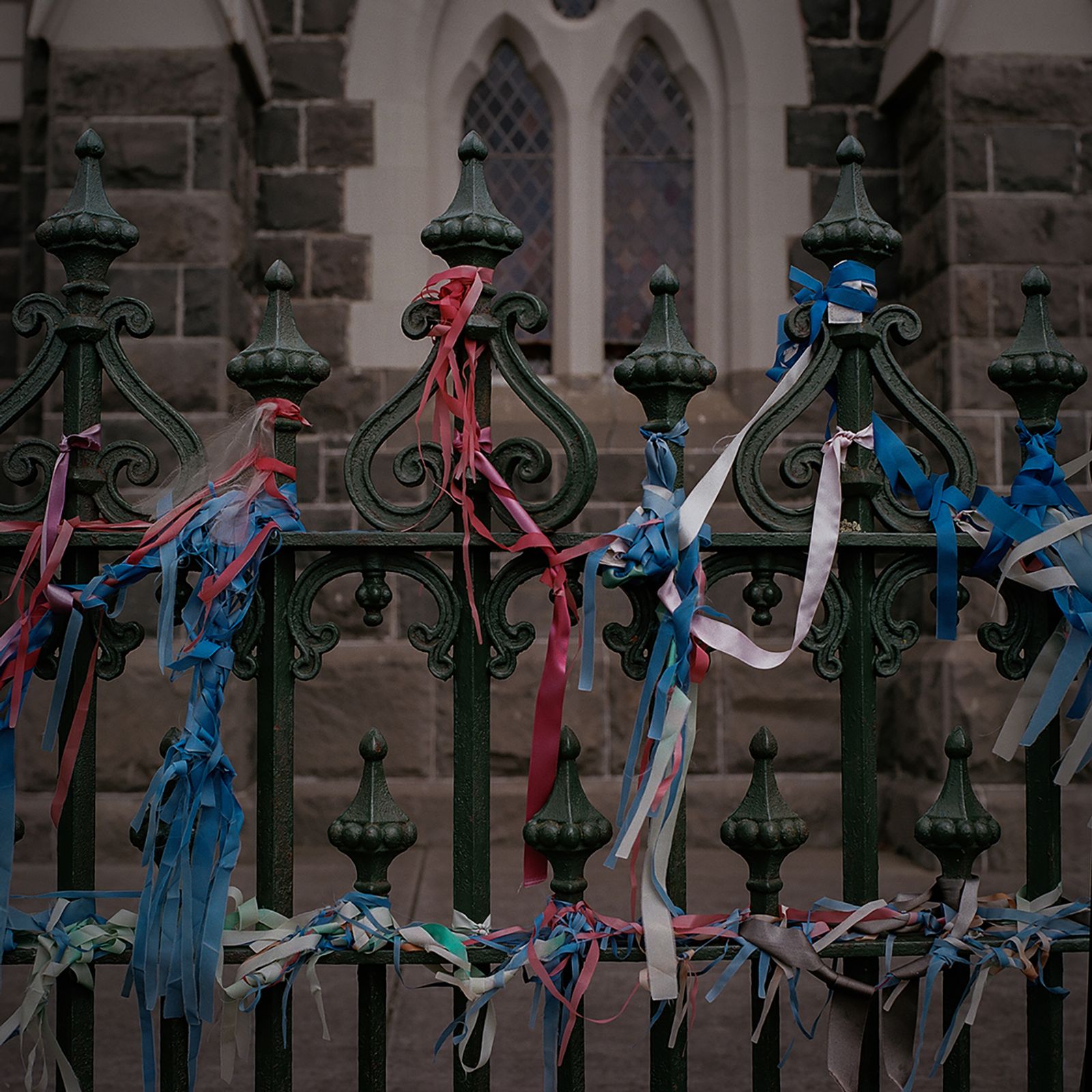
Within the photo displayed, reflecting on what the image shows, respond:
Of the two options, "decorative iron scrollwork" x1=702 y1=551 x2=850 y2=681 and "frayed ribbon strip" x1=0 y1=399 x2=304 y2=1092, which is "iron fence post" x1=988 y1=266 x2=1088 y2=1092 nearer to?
"decorative iron scrollwork" x1=702 y1=551 x2=850 y2=681

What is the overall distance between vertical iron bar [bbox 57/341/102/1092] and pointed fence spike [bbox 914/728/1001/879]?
1233 millimetres

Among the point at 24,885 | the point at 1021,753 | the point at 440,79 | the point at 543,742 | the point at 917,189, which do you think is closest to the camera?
the point at 543,742

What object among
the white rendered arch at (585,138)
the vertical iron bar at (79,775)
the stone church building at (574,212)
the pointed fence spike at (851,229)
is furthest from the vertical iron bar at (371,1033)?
the white rendered arch at (585,138)

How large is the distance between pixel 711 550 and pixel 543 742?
370mm

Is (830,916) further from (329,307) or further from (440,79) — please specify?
(440,79)

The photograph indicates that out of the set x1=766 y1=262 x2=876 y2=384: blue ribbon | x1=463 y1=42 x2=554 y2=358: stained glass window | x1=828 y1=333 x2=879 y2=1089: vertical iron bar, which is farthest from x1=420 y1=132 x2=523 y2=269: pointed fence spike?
x1=463 y1=42 x2=554 y2=358: stained glass window

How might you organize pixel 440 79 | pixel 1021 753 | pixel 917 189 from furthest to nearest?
pixel 440 79 < pixel 917 189 < pixel 1021 753

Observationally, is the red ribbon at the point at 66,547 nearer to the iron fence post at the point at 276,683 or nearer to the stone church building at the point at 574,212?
the iron fence post at the point at 276,683

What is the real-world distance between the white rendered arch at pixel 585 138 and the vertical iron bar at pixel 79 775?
322 centimetres

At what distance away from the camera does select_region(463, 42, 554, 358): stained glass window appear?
530cm

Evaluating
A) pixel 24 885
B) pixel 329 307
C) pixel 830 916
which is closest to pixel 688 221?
pixel 329 307

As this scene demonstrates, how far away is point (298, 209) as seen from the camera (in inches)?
197

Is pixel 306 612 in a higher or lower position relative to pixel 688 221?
lower

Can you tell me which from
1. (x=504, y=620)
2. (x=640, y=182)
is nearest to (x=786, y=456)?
(x=504, y=620)
